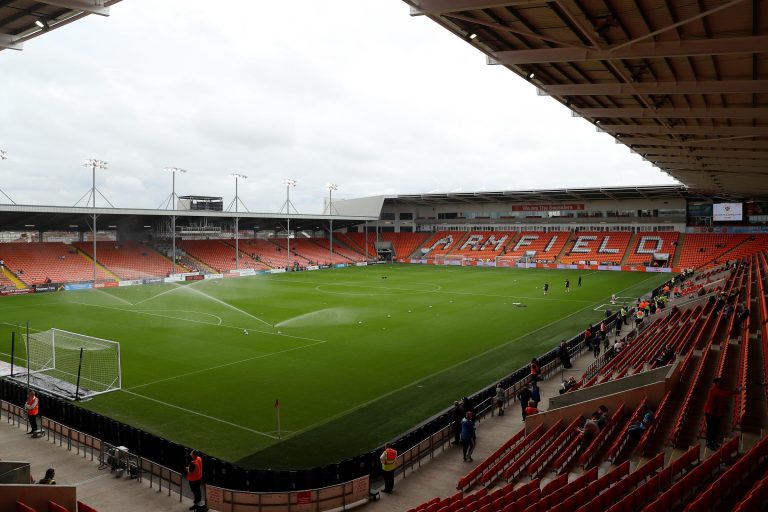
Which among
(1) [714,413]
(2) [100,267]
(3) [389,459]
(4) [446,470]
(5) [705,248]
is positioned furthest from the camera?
(5) [705,248]

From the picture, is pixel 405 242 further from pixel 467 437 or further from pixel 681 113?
pixel 467 437

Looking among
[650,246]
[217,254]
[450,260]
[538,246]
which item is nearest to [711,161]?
[650,246]

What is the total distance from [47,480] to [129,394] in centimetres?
989

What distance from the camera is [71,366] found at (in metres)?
23.4

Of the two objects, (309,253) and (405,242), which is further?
(405,242)

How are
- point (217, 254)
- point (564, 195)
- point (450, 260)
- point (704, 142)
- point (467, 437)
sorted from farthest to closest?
point (450, 260) → point (564, 195) → point (217, 254) → point (704, 142) → point (467, 437)

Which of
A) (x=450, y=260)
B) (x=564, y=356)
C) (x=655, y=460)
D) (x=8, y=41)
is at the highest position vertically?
(x=8, y=41)

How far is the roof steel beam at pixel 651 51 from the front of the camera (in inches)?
437

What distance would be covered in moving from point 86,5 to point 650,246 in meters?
75.0

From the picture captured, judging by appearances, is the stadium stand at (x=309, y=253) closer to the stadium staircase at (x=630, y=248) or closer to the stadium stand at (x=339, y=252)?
the stadium stand at (x=339, y=252)

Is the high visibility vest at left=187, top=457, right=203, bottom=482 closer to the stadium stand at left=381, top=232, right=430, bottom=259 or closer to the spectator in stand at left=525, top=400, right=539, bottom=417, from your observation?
the spectator in stand at left=525, top=400, right=539, bottom=417

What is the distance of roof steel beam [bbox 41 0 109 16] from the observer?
9.09 m

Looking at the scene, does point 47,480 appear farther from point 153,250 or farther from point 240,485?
point 153,250

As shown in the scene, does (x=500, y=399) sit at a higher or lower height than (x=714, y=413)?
lower
